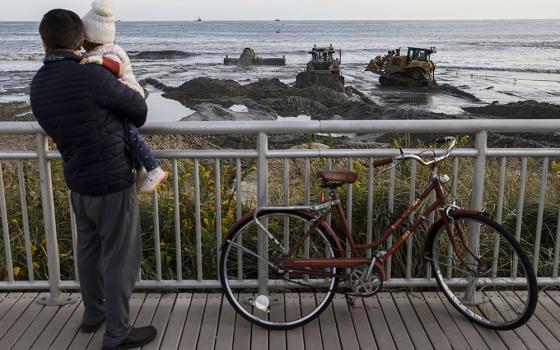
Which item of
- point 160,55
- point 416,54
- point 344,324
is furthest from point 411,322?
point 160,55

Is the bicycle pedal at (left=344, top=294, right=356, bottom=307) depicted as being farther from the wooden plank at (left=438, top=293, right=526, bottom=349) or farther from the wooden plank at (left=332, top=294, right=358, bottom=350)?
the wooden plank at (left=438, top=293, right=526, bottom=349)

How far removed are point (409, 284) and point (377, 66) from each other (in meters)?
44.4

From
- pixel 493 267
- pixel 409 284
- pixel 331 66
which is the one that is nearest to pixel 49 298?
pixel 409 284

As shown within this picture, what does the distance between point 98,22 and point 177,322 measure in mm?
1931

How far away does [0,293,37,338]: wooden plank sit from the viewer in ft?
12.5

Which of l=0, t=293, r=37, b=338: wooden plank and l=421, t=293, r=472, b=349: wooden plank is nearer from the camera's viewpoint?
l=421, t=293, r=472, b=349: wooden plank

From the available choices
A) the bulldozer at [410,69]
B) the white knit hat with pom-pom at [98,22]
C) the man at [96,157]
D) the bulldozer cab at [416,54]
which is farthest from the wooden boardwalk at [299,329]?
the bulldozer cab at [416,54]

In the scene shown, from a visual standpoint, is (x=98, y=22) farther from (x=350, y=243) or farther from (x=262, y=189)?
(x=350, y=243)

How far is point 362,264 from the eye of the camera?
3746 millimetres

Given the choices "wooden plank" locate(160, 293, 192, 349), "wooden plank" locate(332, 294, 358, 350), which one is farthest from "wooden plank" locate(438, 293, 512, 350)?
"wooden plank" locate(160, 293, 192, 349)

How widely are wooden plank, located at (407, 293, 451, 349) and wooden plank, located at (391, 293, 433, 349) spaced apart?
30 millimetres

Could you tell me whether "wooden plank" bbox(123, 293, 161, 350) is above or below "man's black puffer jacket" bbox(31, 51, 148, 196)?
below

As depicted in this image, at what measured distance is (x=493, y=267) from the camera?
13.6 feet

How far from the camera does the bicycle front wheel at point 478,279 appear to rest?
144 inches
